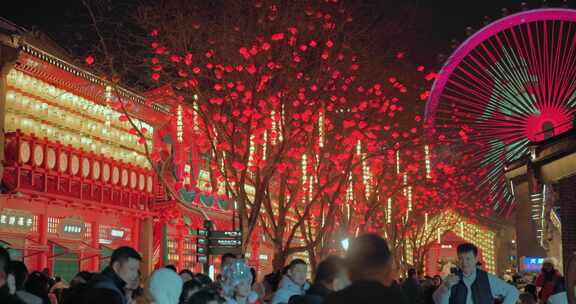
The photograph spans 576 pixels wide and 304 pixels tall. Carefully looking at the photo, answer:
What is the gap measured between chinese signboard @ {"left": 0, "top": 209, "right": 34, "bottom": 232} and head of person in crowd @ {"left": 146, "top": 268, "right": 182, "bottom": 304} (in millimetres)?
15711

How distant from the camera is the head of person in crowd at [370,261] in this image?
14.7 ft

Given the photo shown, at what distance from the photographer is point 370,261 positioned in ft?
14.8

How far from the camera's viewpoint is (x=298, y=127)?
21.7 metres

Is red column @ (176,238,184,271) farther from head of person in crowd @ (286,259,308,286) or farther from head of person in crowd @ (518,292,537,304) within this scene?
head of person in crowd @ (286,259,308,286)

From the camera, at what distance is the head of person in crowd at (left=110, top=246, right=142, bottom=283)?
22.4ft

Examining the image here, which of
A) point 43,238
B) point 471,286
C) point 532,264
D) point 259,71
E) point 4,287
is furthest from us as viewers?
point 532,264

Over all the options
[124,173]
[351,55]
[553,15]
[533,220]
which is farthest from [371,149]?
[553,15]

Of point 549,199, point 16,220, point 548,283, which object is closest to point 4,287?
point 548,283

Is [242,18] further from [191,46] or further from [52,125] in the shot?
[52,125]

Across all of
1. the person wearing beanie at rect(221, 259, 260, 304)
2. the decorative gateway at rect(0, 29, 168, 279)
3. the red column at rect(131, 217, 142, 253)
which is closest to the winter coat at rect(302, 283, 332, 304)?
the person wearing beanie at rect(221, 259, 260, 304)

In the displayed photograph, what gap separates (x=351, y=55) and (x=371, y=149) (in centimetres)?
426

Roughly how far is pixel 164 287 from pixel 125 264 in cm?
99

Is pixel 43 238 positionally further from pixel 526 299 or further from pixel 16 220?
pixel 526 299

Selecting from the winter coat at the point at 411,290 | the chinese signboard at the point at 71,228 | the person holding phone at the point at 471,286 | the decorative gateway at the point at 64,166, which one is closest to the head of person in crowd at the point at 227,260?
the person holding phone at the point at 471,286
